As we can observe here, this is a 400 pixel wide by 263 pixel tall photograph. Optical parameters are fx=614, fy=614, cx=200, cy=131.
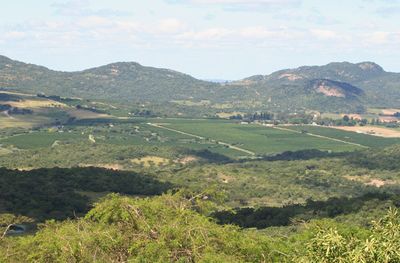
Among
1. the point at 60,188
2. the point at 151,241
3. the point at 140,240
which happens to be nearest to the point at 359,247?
the point at 151,241

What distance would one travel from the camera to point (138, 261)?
127ft

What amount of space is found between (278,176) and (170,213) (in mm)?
151600

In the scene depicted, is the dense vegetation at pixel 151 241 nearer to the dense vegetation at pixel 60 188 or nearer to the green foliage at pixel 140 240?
the green foliage at pixel 140 240

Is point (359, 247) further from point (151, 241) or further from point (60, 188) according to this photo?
point (60, 188)

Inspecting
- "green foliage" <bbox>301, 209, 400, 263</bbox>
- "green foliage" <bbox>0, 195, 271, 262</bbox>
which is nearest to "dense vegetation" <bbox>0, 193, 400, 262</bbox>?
"green foliage" <bbox>0, 195, 271, 262</bbox>

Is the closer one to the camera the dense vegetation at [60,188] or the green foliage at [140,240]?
the green foliage at [140,240]

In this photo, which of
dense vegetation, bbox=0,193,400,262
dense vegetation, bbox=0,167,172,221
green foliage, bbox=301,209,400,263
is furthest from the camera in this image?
dense vegetation, bbox=0,167,172,221

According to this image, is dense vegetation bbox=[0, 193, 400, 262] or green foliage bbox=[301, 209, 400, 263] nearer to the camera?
green foliage bbox=[301, 209, 400, 263]

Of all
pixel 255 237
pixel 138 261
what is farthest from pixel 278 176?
pixel 138 261

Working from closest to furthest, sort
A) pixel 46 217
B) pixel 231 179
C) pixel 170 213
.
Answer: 1. pixel 170 213
2. pixel 46 217
3. pixel 231 179

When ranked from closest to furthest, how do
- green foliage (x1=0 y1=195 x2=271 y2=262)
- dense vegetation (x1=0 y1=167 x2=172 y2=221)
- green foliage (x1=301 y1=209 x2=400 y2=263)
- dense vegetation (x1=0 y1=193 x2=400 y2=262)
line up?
1. green foliage (x1=301 y1=209 x2=400 y2=263)
2. dense vegetation (x1=0 y1=193 x2=400 y2=262)
3. green foliage (x1=0 y1=195 x2=271 y2=262)
4. dense vegetation (x1=0 y1=167 x2=172 y2=221)

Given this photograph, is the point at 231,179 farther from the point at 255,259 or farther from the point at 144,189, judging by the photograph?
the point at 255,259

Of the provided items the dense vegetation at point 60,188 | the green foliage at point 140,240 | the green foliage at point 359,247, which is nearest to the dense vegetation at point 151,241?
the green foliage at point 140,240

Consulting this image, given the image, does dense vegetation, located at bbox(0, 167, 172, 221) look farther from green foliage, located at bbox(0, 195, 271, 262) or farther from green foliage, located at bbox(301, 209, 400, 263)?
green foliage, located at bbox(301, 209, 400, 263)
